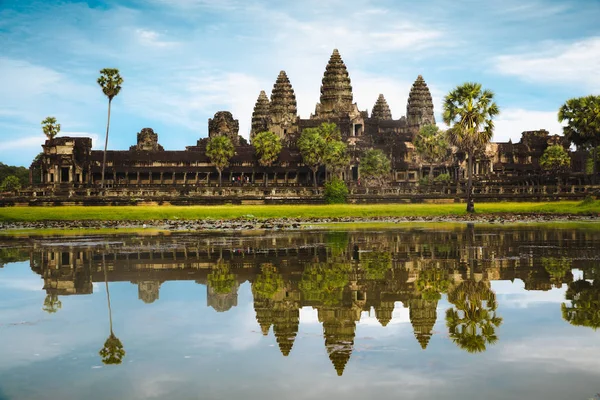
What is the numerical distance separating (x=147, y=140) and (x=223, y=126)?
1206 centimetres

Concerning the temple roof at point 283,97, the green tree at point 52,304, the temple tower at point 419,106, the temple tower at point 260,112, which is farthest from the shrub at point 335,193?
the temple tower at point 419,106

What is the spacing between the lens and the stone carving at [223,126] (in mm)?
129125

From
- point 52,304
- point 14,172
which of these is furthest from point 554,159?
point 52,304

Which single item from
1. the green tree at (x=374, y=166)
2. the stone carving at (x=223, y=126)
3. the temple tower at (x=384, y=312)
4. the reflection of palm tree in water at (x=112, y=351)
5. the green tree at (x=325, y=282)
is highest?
the stone carving at (x=223, y=126)

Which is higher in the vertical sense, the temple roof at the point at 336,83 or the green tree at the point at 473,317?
the temple roof at the point at 336,83

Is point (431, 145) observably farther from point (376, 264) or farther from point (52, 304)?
point (52, 304)

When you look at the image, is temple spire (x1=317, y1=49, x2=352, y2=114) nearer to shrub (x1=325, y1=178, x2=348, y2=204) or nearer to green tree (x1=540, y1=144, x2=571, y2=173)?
green tree (x1=540, y1=144, x2=571, y2=173)

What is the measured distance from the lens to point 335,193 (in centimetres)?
7262

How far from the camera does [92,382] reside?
10469 millimetres

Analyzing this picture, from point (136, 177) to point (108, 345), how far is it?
9916cm

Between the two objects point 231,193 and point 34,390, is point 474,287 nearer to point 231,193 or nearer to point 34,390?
point 34,390

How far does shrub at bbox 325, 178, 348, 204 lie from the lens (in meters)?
72.5

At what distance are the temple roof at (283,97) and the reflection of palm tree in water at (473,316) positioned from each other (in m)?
126

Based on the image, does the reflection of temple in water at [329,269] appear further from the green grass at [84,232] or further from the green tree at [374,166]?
the green tree at [374,166]
